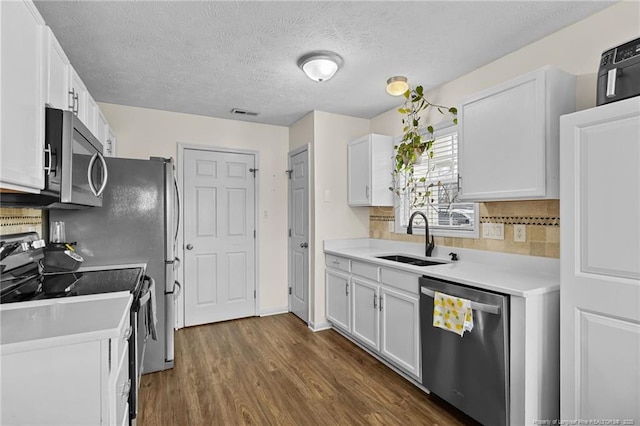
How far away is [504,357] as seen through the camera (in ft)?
5.74

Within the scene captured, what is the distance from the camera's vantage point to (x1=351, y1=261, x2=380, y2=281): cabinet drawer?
9.23 ft

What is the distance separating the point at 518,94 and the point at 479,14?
20.4 inches

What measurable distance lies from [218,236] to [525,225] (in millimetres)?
3062

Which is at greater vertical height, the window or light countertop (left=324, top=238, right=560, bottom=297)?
the window

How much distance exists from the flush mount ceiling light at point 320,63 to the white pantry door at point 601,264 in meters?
1.45

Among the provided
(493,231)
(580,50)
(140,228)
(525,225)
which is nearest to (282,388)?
(140,228)

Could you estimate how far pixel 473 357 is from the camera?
1913 millimetres

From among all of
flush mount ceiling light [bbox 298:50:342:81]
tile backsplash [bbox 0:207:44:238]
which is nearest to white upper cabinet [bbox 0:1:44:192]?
tile backsplash [bbox 0:207:44:238]

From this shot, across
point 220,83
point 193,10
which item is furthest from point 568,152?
point 220,83

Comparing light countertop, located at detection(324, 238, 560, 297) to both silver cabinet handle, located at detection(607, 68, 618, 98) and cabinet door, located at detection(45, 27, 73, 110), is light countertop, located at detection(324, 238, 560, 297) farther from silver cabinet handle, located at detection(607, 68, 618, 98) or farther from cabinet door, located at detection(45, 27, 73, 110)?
cabinet door, located at detection(45, 27, 73, 110)

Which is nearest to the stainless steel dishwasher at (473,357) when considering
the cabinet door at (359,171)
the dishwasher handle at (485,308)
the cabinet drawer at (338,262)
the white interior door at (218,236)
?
the dishwasher handle at (485,308)

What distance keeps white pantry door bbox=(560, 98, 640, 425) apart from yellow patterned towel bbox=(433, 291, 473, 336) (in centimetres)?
45

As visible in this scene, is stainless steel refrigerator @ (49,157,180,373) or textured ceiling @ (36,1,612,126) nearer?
textured ceiling @ (36,1,612,126)

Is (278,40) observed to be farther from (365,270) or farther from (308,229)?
(308,229)
